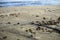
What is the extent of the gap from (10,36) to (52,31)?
153cm

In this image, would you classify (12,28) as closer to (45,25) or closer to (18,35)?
(18,35)

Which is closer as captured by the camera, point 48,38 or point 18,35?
point 48,38

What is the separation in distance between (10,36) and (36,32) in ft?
3.05

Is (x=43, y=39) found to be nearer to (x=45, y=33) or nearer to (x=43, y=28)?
(x=45, y=33)

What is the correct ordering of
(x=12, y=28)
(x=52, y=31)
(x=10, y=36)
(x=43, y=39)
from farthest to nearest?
(x=12, y=28) < (x=52, y=31) < (x=10, y=36) < (x=43, y=39)

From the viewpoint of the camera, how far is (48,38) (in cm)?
538

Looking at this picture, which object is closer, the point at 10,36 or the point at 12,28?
the point at 10,36

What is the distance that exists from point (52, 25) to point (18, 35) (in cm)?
173

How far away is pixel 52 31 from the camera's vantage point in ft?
20.1

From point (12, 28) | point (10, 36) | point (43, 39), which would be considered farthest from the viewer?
point (12, 28)

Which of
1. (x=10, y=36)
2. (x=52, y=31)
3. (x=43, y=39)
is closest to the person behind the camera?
(x=43, y=39)

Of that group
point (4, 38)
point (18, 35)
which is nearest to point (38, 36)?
point (18, 35)

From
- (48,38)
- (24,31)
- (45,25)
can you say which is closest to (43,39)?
(48,38)

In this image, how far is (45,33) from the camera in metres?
5.89
